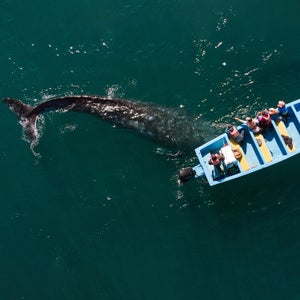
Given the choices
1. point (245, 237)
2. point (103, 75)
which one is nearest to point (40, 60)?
point (103, 75)

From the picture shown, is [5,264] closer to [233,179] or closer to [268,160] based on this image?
[233,179]

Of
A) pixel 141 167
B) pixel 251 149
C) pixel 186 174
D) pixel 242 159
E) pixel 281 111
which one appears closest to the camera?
pixel 281 111

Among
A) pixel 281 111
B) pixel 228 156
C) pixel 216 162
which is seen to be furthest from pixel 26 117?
pixel 281 111

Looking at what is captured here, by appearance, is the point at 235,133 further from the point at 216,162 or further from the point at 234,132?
the point at 216,162

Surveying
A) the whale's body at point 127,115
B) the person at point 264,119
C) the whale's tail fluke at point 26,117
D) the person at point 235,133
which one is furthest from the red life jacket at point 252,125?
the whale's tail fluke at point 26,117

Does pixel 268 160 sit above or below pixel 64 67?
below

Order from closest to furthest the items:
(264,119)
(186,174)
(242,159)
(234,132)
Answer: (264,119), (234,132), (242,159), (186,174)
